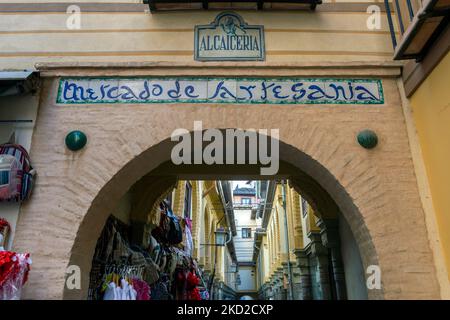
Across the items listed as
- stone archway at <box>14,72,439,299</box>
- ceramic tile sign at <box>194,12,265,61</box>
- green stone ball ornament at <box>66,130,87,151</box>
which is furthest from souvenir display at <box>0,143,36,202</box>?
ceramic tile sign at <box>194,12,265,61</box>

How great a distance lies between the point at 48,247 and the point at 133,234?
210 centimetres

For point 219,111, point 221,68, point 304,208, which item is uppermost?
point 304,208

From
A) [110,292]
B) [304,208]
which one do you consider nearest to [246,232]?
[304,208]

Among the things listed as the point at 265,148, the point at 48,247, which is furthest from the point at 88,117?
the point at 265,148

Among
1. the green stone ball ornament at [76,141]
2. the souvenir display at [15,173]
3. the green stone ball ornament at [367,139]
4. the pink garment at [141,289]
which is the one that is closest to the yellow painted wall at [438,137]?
the green stone ball ornament at [367,139]

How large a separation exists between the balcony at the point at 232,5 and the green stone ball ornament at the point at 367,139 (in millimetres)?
1573

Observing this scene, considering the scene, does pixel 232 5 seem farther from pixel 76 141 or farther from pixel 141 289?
pixel 141 289

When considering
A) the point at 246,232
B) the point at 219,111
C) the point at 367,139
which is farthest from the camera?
the point at 246,232

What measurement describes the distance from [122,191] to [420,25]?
10.1 ft

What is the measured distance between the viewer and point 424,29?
3.20 metres

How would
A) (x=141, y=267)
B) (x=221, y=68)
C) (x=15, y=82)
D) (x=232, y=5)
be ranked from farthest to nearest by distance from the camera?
(x=141, y=267)
(x=232, y=5)
(x=221, y=68)
(x=15, y=82)

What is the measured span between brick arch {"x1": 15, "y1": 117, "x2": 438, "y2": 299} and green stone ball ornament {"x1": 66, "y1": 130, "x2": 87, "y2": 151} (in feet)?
0.24

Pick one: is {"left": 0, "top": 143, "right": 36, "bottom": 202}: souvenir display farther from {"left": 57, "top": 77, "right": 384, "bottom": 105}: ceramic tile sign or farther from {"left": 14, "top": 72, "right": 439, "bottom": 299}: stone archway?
{"left": 57, "top": 77, "right": 384, "bottom": 105}: ceramic tile sign

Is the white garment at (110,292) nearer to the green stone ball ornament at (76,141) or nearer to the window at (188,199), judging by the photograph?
the green stone ball ornament at (76,141)
